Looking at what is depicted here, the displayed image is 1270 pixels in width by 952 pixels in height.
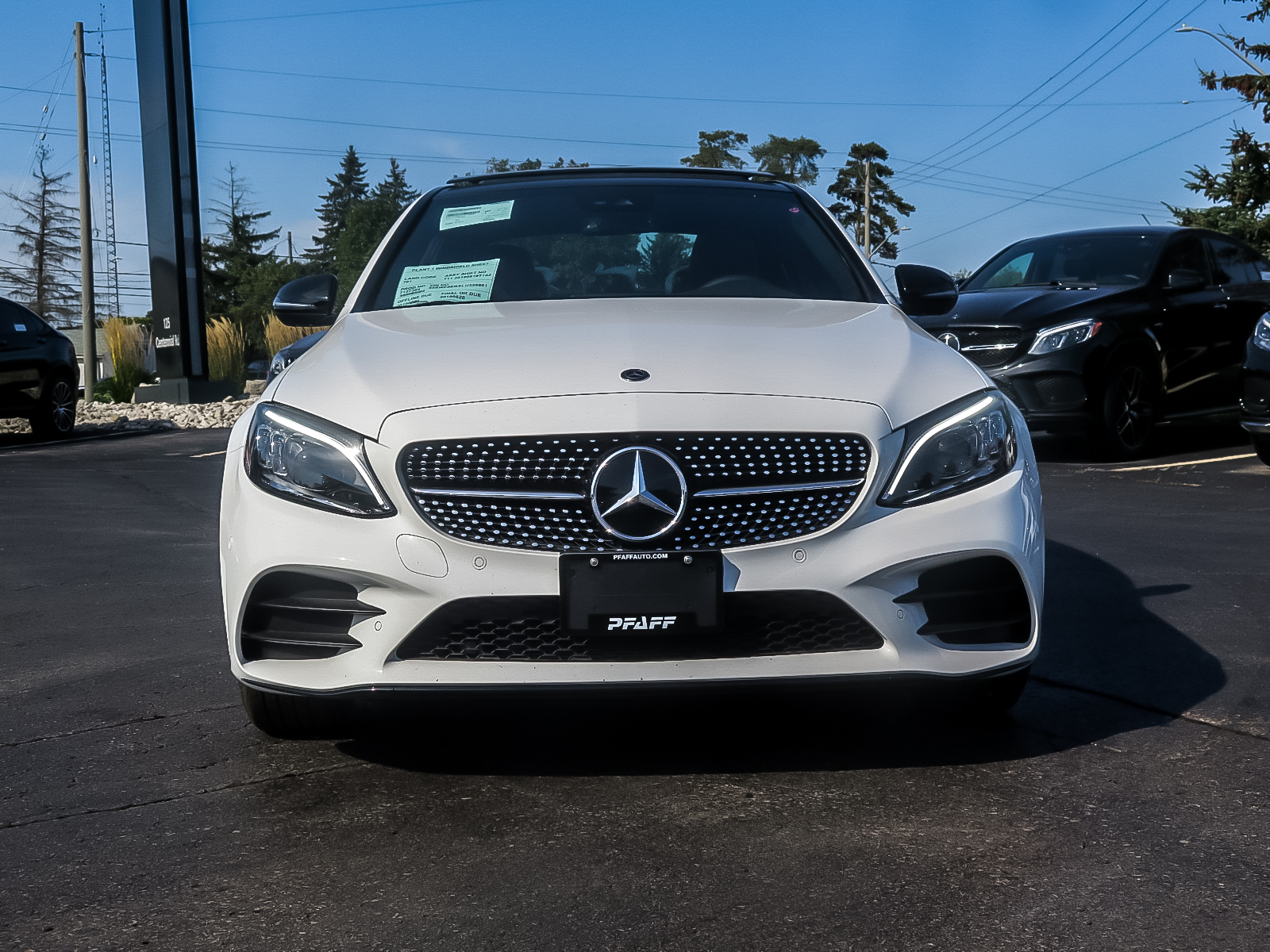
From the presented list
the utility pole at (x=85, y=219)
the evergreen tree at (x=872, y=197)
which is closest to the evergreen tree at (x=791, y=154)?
the evergreen tree at (x=872, y=197)

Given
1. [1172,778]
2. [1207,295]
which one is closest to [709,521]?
[1172,778]

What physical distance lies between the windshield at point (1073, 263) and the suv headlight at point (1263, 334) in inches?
64.1

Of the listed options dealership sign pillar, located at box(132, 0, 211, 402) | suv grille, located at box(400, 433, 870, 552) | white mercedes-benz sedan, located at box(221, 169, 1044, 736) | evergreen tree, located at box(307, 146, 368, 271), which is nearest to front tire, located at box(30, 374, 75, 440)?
dealership sign pillar, located at box(132, 0, 211, 402)

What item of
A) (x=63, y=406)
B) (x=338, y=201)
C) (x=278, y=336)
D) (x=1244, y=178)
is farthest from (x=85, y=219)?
(x=338, y=201)

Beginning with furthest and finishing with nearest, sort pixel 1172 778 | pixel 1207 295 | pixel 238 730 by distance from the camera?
pixel 1207 295
pixel 238 730
pixel 1172 778

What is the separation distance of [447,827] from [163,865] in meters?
0.55

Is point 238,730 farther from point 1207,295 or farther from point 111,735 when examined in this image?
point 1207,295

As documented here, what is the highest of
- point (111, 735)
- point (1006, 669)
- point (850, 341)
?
point (850, 341)

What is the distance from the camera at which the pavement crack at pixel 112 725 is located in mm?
3713

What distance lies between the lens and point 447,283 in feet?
14.4

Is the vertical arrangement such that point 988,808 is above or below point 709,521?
below

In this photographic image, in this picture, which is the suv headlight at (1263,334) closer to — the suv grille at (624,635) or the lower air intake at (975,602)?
the lower air intake at (975,602)

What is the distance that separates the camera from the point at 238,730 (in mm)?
3762

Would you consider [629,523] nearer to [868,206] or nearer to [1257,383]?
[1257,383]
